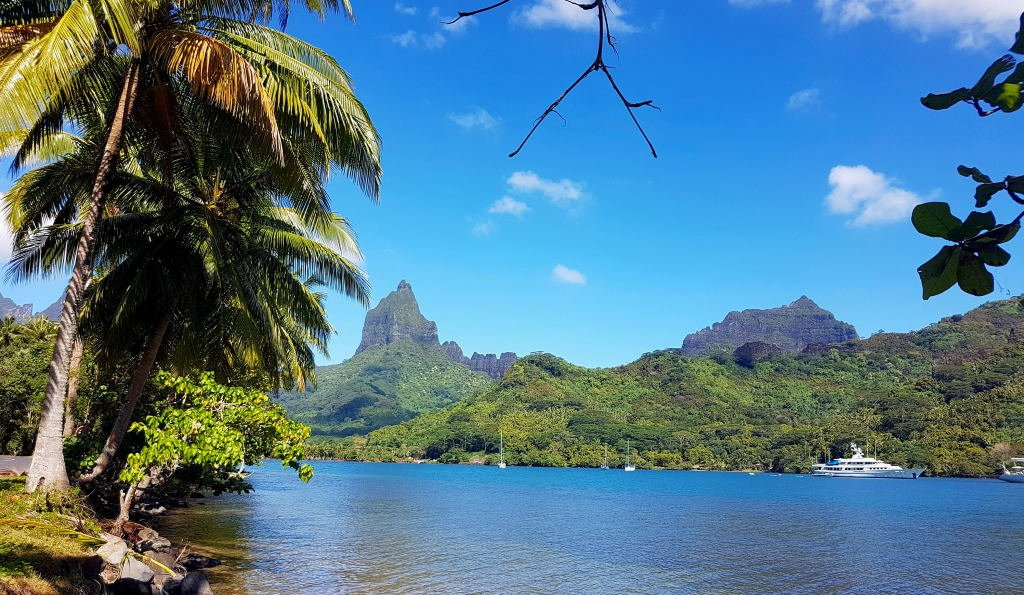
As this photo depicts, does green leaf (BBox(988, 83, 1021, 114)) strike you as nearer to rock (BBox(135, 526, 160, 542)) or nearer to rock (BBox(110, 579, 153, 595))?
rock (BBox(110, 579, 153, 595))

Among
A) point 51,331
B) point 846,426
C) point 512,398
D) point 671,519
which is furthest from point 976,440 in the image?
point 51,331

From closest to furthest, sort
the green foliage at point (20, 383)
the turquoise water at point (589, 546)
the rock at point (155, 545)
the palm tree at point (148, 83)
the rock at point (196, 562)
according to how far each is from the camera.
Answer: the palm tree at point (148, 83) < the rock at point (155, 545) < the rock at point (196, 562) < the turquoise water at point (589, 546) < the green foliage at point (20, 383)

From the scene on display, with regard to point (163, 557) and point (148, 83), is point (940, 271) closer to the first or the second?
point (148, 83)

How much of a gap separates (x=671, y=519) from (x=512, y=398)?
100.0 m

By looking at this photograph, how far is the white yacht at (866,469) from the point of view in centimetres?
8550

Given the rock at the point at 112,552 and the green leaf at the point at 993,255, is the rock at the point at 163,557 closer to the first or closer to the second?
the rock at the point at 112,552

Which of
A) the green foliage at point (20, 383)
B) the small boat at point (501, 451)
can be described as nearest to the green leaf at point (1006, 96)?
the green foliage at point (20, 383)

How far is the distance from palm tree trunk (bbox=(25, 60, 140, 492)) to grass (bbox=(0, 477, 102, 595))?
340mm

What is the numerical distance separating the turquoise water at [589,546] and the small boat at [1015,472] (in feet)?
115

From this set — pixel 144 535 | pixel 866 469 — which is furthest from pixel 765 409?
pixel 144 535

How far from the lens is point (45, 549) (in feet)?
25.2

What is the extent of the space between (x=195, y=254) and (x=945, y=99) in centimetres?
1331

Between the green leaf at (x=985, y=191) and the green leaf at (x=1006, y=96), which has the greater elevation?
the green leaf at (x=1006, y=96)

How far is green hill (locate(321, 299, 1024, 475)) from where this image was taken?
8819 cm
